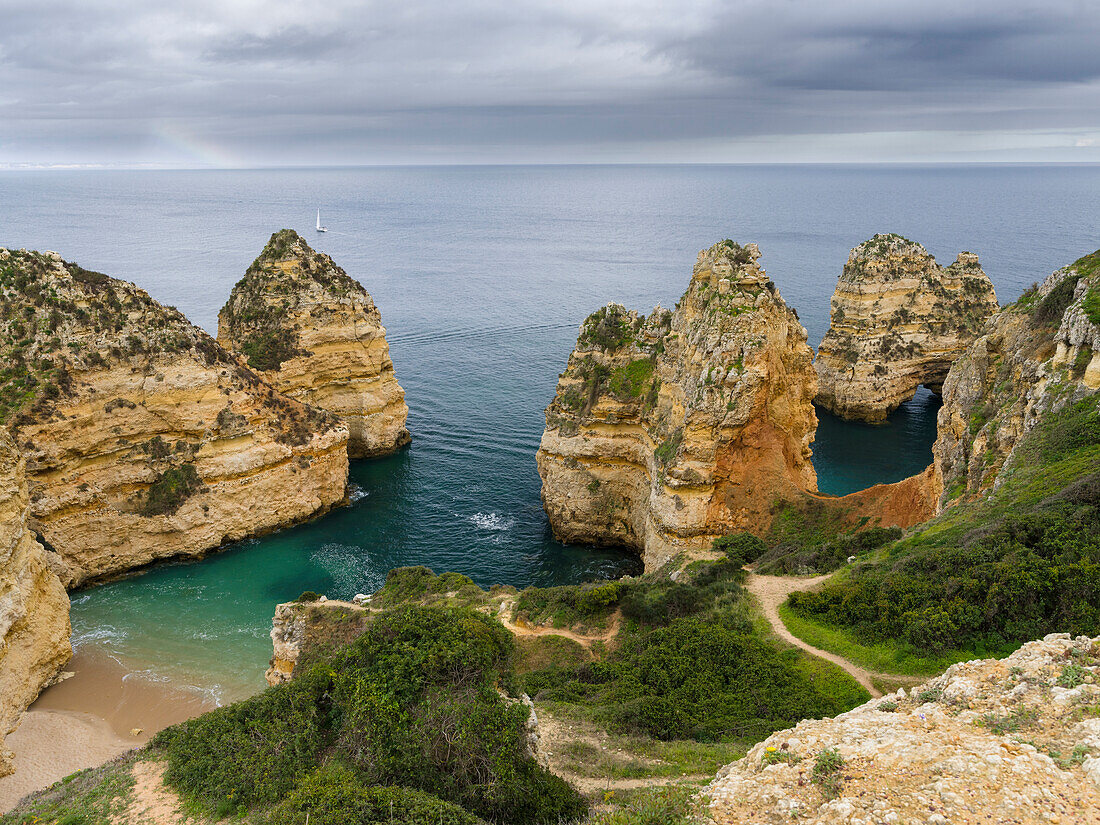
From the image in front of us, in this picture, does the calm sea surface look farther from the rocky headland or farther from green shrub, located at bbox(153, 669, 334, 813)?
green shrub, located at bbox(153, 669, 334, 813)

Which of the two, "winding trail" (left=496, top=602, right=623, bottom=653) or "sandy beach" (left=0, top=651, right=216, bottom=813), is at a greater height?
"winding trail" (left=496, top=602, right=623, bottom=653)

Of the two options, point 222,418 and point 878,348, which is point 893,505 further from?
point 222,418

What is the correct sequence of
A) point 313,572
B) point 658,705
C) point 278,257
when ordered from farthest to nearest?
point 278,257 → point 313,572 → point 658,705

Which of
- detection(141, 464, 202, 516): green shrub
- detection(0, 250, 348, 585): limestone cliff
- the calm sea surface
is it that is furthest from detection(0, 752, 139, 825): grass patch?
detection(141, 464, 202, 516): green shrub

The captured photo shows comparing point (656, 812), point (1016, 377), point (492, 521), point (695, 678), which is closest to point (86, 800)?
point (656, 812)

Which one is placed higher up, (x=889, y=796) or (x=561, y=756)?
(x=889, y=796)

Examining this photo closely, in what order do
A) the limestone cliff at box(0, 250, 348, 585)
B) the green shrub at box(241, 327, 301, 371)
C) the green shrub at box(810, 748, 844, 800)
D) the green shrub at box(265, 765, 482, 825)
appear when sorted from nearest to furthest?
the green shrub at box(810, 748, 844, 800) → the green shrub at box(265, 765, 482, 825) → the limestone cliff at box(0, 250, 348, 585) → the green shrub at box(241, 327, 301, 371)

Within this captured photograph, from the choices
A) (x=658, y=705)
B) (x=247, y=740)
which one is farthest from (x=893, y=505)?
(x=247, y=740)

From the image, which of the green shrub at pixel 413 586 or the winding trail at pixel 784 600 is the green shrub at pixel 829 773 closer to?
the winding trail at pixel 784 600
